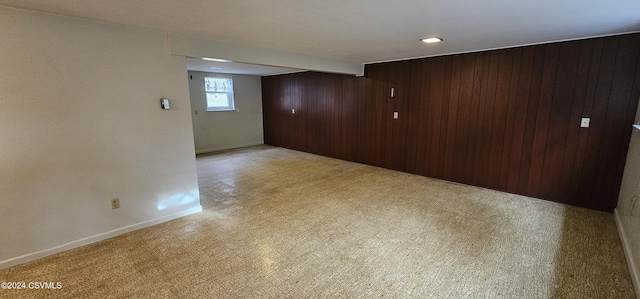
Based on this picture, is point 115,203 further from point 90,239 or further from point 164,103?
point 164,103

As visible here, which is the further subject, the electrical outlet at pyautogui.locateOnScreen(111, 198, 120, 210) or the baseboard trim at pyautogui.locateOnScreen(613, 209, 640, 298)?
the electrical outlet at pyautogui.locateOnScreen(111, 198, 120, 210)

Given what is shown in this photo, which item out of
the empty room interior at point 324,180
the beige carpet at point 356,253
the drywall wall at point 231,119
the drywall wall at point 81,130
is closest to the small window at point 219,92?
the drywall wall at point 231,119

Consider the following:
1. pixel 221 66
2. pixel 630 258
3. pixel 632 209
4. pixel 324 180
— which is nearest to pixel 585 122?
pixel 632 209

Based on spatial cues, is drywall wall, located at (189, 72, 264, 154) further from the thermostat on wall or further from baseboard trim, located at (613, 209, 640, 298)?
baseboard trim, located at (613, 209, 640, 298)

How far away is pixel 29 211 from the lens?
89.4 inches

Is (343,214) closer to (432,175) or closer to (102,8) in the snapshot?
(432,175)

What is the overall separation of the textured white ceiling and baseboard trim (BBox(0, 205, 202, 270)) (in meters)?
1.96

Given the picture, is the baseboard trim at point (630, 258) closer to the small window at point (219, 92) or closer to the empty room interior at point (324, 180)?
the empty room interior at point (324, 180)

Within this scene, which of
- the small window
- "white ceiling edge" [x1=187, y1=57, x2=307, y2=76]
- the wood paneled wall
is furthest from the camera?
the small window

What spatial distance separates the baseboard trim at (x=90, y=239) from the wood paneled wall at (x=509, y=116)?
3.64 metres

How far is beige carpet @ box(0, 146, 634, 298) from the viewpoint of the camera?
6.39 feet

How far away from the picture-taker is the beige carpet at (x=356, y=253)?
1.95 meters

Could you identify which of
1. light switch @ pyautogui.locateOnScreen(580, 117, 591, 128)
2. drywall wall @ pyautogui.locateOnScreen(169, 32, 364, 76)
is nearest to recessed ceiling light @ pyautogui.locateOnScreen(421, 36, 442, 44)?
drywall wall @ pyautogui.locateOnScreen(169, 32, 364, 76)

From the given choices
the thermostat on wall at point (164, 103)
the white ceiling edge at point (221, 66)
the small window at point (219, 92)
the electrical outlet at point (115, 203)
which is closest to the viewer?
the electrical outlet at point (115, 203)
